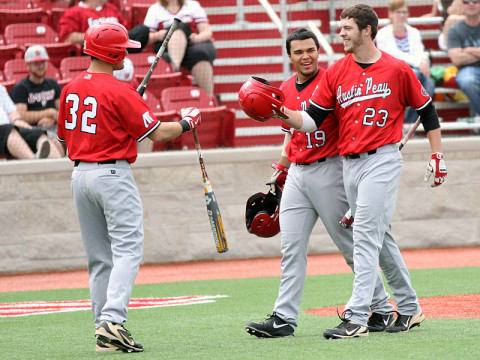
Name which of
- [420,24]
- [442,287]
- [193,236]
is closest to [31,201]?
[193,236]

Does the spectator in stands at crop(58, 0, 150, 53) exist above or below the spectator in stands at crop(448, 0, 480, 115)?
above

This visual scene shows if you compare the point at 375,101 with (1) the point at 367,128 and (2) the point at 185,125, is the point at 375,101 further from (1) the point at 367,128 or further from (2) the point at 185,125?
(2) the point at 185,125

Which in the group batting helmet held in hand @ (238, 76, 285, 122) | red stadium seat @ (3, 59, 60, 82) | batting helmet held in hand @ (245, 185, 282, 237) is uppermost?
batting helmet held in hand @ (238, 76, 285, 122)

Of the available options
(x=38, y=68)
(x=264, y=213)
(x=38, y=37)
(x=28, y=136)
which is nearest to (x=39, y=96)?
(x=38, y=68)

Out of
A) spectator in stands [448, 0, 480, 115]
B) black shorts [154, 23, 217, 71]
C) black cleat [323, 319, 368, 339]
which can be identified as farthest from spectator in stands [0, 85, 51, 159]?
black cleat [323, 319, 368, 339]

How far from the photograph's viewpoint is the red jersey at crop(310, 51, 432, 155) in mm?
5320

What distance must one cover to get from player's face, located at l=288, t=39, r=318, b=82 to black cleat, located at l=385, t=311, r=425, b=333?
179cm

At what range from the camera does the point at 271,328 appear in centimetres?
551

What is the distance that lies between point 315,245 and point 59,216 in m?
3.41

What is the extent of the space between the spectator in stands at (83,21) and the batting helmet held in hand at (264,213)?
596 centimetres

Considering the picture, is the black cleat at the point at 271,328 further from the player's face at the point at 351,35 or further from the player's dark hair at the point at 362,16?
the player's dark hair at the point at 362,16

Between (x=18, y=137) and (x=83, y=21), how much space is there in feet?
7.33

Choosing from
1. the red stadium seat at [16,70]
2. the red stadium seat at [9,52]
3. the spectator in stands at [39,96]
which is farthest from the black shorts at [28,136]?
the red stadium seat at [9,52]

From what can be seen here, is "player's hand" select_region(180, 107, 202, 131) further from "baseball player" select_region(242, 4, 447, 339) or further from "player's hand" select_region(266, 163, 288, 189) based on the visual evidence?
"player's hand" select_region(266, 163, 288, 189)
